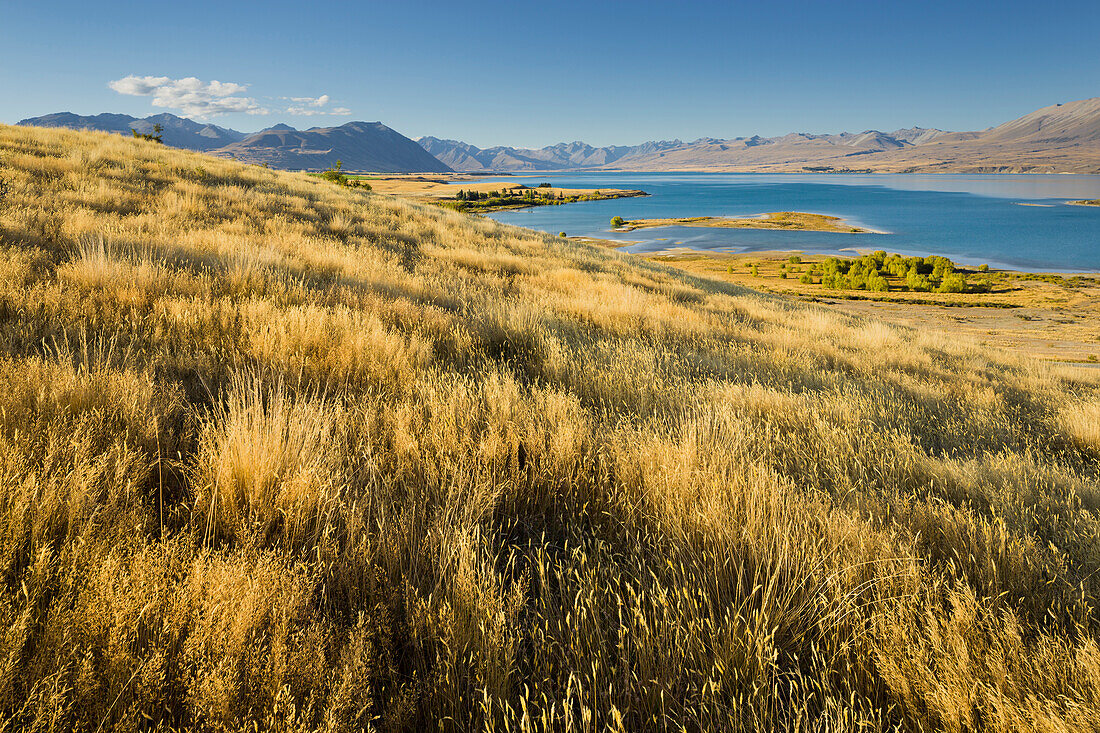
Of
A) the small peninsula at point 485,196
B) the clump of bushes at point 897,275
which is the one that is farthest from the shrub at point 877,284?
the small peninsula at point 485,196

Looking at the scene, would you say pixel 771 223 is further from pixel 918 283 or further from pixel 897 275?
pixel 918 283

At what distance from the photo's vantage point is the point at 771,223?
310 ft

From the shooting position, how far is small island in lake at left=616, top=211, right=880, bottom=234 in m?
86.6

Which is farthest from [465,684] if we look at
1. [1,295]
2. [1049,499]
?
[1,295]

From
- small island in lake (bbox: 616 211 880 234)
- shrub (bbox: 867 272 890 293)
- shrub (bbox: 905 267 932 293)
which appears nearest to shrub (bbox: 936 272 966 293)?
shrub (bbox: 905 267 932 293)

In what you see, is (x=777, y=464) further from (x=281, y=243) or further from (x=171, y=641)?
(x=281, y=243)

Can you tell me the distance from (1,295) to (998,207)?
173 metres

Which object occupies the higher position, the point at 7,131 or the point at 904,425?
the point at 7,131

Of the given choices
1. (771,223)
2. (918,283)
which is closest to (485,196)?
(771,223)

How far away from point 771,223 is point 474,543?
105247 mm

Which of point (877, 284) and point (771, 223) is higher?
point (771, 223)

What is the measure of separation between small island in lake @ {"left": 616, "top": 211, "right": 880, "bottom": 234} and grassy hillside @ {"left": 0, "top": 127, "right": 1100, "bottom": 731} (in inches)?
3324

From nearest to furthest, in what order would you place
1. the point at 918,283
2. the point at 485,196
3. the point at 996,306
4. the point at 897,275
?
the point at 996,306, the point at 918,283, the point at 897,275, the point at 485,196

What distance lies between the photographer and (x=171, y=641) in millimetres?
1360
